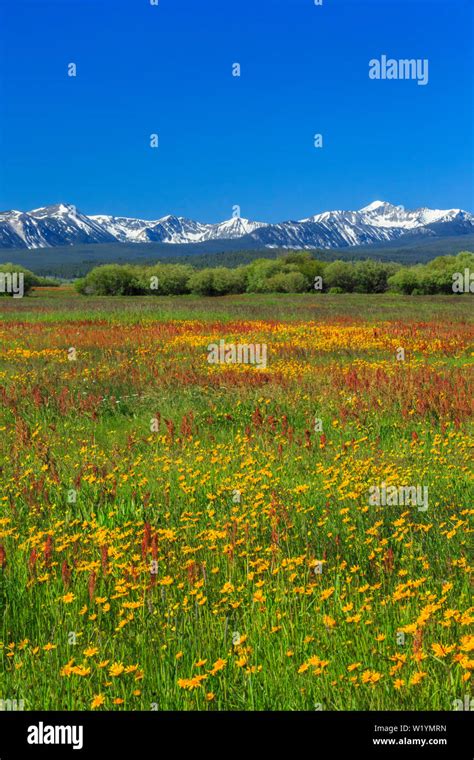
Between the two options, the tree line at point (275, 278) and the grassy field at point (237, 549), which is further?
the tree line at point (275, 278)

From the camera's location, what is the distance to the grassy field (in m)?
3.68

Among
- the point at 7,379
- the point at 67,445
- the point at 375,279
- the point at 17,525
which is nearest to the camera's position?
the point at 17,525

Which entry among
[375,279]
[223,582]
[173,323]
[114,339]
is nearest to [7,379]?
[114,339]

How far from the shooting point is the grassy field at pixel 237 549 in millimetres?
3676

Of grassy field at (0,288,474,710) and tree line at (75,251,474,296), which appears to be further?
tree line at (75,251,474,296)

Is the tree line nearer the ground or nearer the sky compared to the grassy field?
nearer the sky

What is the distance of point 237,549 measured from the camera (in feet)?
18.3

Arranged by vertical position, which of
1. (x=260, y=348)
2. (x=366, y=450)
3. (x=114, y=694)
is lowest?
(x=114, y=694)

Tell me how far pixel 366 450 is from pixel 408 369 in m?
7.79

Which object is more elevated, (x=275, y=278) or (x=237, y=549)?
(x=275, y=278)

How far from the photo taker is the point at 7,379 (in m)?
15.1

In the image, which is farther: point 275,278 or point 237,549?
point 275,278

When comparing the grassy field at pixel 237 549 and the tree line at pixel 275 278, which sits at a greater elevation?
the tree line at pixel 275 278

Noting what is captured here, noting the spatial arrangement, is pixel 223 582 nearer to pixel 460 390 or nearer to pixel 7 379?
pixel 460 390
